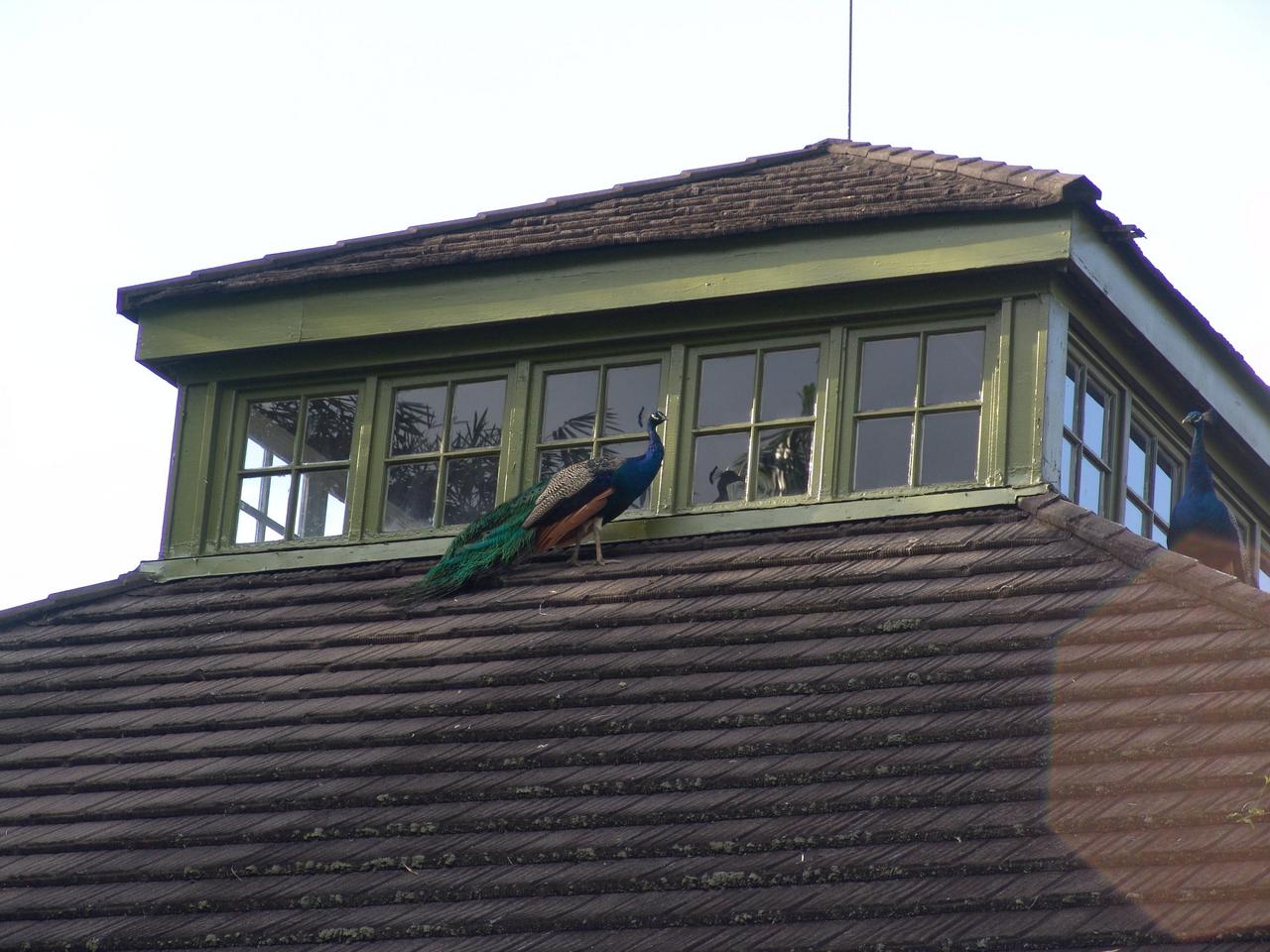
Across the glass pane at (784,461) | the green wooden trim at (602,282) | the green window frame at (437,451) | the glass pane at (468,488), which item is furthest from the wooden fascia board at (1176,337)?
the glass pane at (468,488)

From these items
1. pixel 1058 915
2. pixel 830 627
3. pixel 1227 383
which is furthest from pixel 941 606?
pixel 1227 383

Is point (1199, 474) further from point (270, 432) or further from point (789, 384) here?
point (270, 432)

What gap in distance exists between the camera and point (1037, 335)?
9391mm

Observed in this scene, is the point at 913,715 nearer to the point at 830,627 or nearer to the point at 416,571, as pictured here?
the point at 830,627

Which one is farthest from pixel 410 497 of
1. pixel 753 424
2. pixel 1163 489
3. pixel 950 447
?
pixel 1163 489

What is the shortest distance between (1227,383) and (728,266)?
9.39 feet

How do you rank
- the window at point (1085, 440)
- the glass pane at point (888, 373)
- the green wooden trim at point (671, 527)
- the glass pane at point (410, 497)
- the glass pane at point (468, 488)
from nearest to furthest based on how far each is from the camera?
the green wooden trim at point (671, 527)
the window at point (1085, 440)
the glass pane at point (888, 373)
the glass pane at point (468, 488)
the glass pane at point (410, 497)

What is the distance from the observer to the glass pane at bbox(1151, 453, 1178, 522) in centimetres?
1060

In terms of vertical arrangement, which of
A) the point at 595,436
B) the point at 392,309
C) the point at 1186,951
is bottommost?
the point at 1186,951

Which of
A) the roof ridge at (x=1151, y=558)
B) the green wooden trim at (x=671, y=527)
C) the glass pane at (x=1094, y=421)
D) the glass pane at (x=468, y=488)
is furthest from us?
the glass pane at (x=468, y=488)

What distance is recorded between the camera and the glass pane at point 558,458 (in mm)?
10250

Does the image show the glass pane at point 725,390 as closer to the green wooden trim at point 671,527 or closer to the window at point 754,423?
the window at point 754,423

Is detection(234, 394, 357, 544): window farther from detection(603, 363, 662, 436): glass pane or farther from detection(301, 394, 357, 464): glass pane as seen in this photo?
detection(603, 363, 662, 436): glass pane

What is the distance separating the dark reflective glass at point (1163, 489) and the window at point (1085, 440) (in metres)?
0.65
